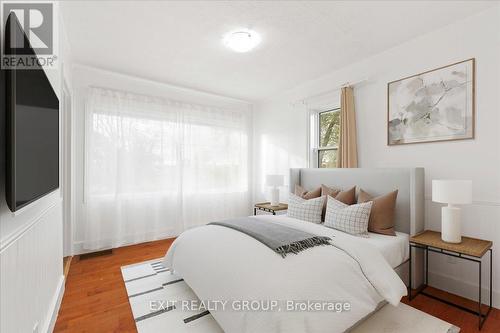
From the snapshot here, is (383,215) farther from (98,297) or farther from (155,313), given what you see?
(98,297)

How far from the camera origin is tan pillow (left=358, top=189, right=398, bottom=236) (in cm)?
258

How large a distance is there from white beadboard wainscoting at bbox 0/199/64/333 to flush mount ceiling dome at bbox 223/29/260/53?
2.34 meters

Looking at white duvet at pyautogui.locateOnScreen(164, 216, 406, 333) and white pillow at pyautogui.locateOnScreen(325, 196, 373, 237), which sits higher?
white pillow at pyautogui.locateOnScreen(325, 196, 373, 237)

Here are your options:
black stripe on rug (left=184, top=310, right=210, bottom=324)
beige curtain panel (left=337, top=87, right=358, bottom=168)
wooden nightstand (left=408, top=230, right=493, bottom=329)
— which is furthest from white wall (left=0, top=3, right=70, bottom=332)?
beige curtain panel (left=337, top=87, right=358, bottom=168)

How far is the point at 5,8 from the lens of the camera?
114cm

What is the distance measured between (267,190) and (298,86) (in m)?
2.11

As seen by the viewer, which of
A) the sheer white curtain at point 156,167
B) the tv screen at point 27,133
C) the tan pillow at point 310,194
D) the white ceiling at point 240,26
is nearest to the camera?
the tv screen at point 27,133

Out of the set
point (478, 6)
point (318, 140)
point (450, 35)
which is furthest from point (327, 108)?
point (478, 6)

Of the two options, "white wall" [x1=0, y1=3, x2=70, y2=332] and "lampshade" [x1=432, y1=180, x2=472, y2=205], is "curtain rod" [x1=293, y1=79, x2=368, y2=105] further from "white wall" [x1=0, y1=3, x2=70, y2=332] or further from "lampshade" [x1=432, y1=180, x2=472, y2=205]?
"white wall" [x1=0, y1=3, x2=70, y2=332]

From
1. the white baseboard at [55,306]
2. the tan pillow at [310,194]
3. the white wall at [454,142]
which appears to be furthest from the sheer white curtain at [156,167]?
the white wall at [454,142]

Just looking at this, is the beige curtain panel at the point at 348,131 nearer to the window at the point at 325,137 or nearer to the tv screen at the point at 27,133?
the window at the point at 325,137

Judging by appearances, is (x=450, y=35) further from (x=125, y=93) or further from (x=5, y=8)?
(x=125, y=93)

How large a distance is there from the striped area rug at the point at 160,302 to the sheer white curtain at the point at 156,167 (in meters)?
1.05

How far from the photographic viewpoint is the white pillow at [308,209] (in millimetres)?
3025
